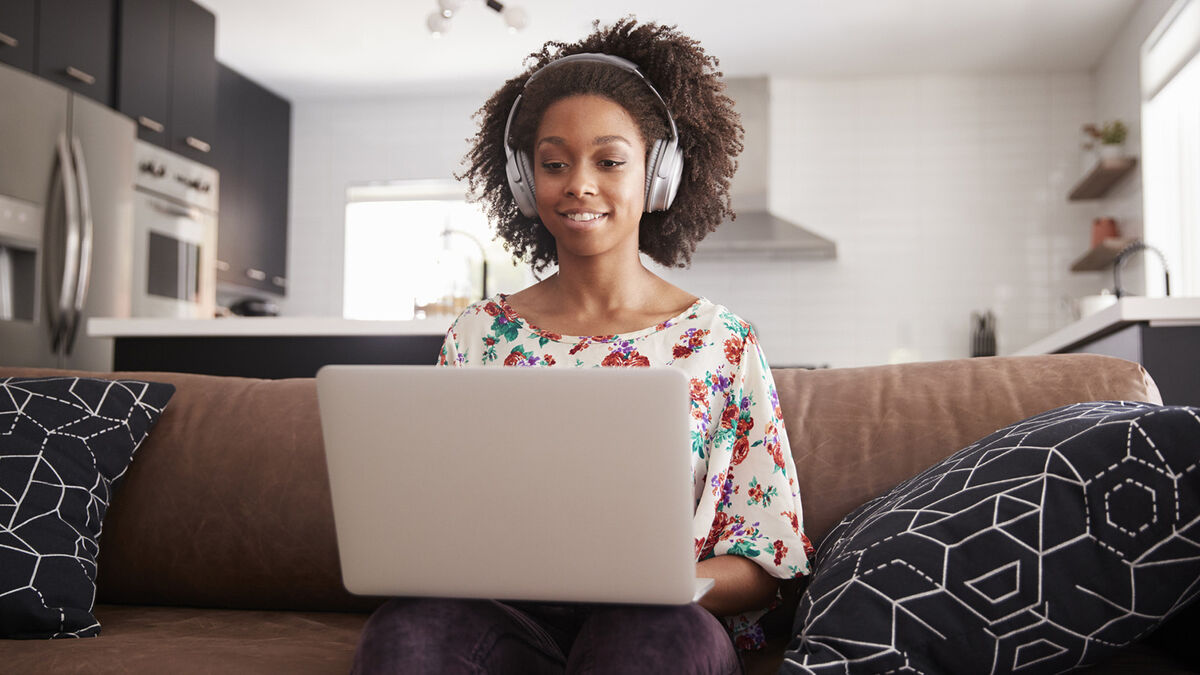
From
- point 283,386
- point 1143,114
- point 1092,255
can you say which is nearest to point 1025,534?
point 283,386

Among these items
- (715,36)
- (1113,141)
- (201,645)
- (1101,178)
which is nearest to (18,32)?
(715,36)

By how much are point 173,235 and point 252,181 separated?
123 cm

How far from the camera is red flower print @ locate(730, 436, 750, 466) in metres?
1.33

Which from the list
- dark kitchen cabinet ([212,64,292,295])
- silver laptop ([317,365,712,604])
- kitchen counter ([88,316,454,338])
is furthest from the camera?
dark kitchen cabinet ([212,64,292,295])

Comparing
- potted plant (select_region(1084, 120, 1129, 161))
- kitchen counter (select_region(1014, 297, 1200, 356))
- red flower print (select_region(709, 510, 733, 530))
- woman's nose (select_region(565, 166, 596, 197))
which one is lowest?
red flower print (select_region(709, 510, 733, 530))

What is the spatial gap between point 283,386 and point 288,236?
15.5 ft

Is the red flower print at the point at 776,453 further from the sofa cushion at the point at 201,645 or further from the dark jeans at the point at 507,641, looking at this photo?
the sofa cushion at the point at 201,645

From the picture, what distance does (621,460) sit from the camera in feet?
2.95

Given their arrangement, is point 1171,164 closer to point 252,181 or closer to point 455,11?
point 455,11

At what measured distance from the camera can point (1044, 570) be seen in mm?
1018

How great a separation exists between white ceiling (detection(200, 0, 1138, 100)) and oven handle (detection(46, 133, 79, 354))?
134 cm

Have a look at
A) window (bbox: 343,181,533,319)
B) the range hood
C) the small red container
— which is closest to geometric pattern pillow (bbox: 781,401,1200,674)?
the small red container

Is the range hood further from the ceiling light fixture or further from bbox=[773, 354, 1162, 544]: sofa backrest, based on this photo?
bbox=[773, 354, 1162, 544]: sofa backrest

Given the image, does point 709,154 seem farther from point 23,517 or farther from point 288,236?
point 288,236
